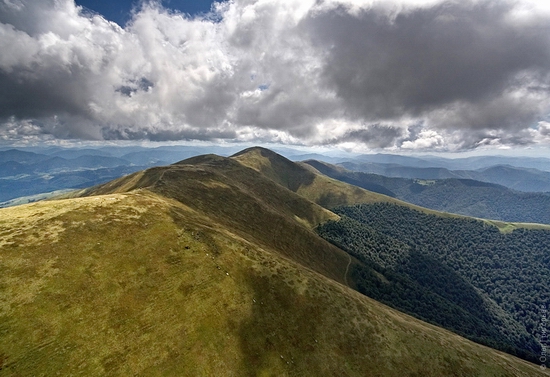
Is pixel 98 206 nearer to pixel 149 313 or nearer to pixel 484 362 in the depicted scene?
pixel 149 313

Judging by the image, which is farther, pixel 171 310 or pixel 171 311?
pixel 171 310

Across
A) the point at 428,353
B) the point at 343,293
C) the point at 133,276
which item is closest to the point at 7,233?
the point at 133,276

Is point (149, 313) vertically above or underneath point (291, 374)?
above

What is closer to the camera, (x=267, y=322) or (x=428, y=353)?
(x=267, y=322)
